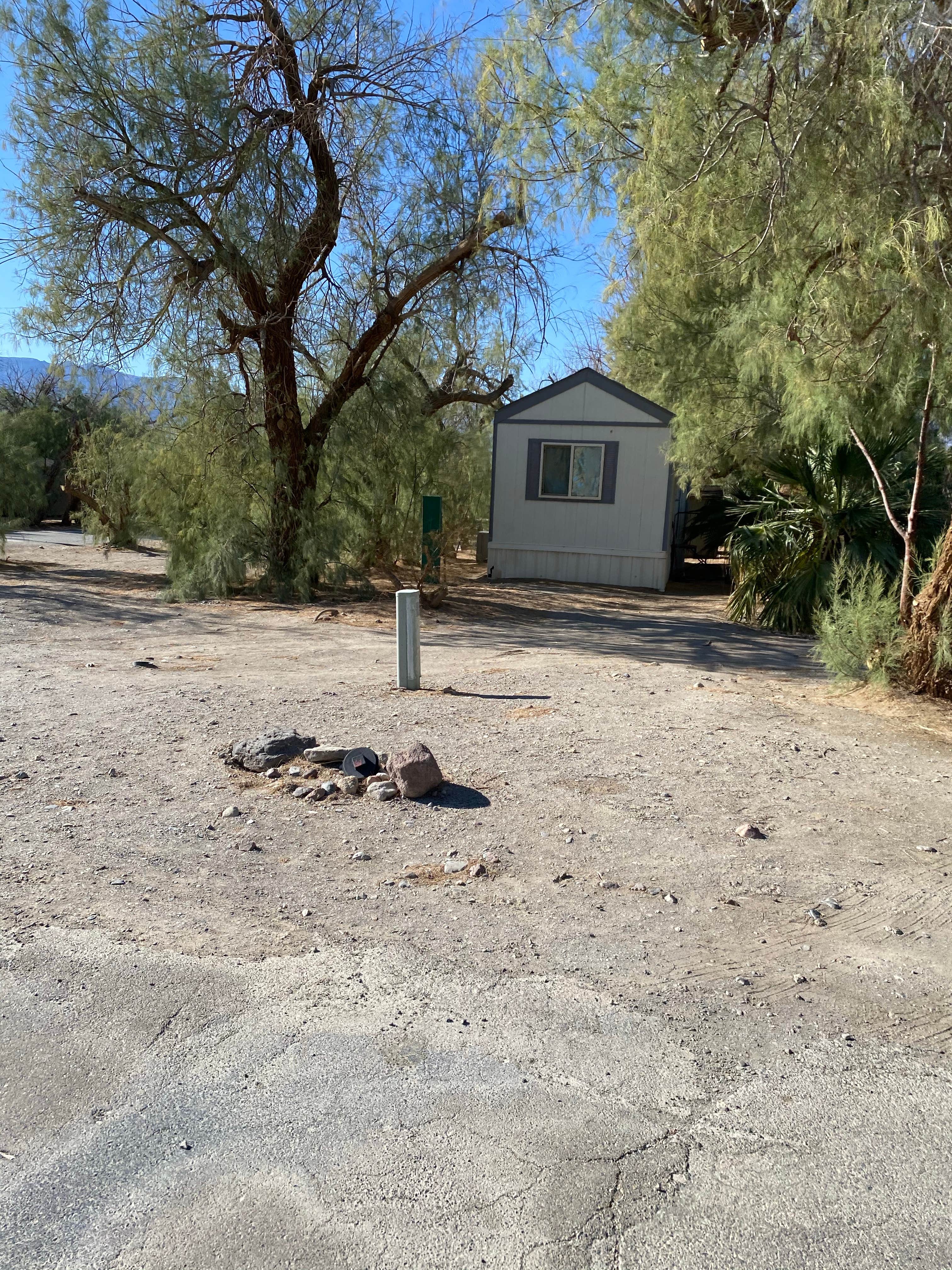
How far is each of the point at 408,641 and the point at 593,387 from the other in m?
10.8

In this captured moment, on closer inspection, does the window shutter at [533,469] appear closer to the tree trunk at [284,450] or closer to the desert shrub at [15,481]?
the tree trunk at [284,450]

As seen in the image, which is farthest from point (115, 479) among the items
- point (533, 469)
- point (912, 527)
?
point (912, 527)

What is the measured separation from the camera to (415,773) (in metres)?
5.29

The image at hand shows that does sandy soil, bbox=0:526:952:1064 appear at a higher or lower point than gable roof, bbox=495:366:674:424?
lower

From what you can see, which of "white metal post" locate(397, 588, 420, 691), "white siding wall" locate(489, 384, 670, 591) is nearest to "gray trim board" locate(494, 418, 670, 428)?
"white siding wall" locate(489, 384, 670, 591)

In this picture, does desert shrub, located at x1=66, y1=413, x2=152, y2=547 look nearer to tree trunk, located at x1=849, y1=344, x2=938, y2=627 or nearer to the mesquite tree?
the mesquite tree

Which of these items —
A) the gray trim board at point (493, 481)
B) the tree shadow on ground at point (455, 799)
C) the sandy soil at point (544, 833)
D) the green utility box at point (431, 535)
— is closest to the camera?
the sandy soil at point (544, 833)

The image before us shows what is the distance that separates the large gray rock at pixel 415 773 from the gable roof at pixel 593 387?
1277 cm

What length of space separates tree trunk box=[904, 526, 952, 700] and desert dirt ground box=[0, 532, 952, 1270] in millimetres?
548

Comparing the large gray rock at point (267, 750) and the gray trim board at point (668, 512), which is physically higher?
the gray trim board at point (668, 512)

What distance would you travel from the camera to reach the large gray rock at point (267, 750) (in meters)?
5.67

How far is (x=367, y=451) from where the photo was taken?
14766 millimetres

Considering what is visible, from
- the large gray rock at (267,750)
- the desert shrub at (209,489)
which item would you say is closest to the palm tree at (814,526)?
the desert shrub at (209,489)

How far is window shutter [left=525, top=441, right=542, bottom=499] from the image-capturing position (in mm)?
18000
